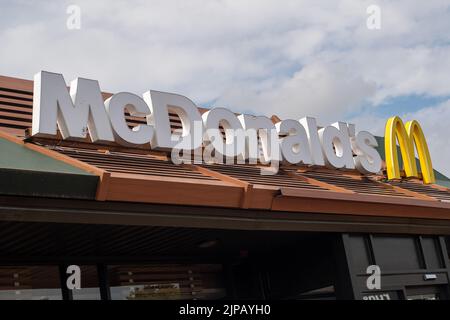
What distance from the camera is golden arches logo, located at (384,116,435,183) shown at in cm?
1192

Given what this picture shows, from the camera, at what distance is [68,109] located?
8383 millimetres

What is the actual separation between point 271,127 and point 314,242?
2037 millimetres

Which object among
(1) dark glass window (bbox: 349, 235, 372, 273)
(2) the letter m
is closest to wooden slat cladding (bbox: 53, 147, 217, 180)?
(2) the letter m

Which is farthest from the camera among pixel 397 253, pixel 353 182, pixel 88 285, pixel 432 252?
pixel 353 182

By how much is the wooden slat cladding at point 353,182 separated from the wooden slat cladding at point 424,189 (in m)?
0.75

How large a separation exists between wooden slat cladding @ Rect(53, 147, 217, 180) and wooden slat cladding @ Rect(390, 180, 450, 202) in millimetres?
5147

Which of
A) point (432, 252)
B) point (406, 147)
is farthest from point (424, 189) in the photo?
point (432, 252)

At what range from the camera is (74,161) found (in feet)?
24.2

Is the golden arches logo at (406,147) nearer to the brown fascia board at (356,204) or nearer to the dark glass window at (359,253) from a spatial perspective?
the brown fascia board at (356,204)

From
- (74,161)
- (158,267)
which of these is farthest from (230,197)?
(158,267)

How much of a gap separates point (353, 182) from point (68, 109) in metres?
5.21

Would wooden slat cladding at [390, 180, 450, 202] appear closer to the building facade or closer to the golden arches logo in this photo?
the building facade

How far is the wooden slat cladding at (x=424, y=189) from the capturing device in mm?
11963

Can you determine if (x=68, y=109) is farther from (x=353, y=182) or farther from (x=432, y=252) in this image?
(x=432, y=252)
